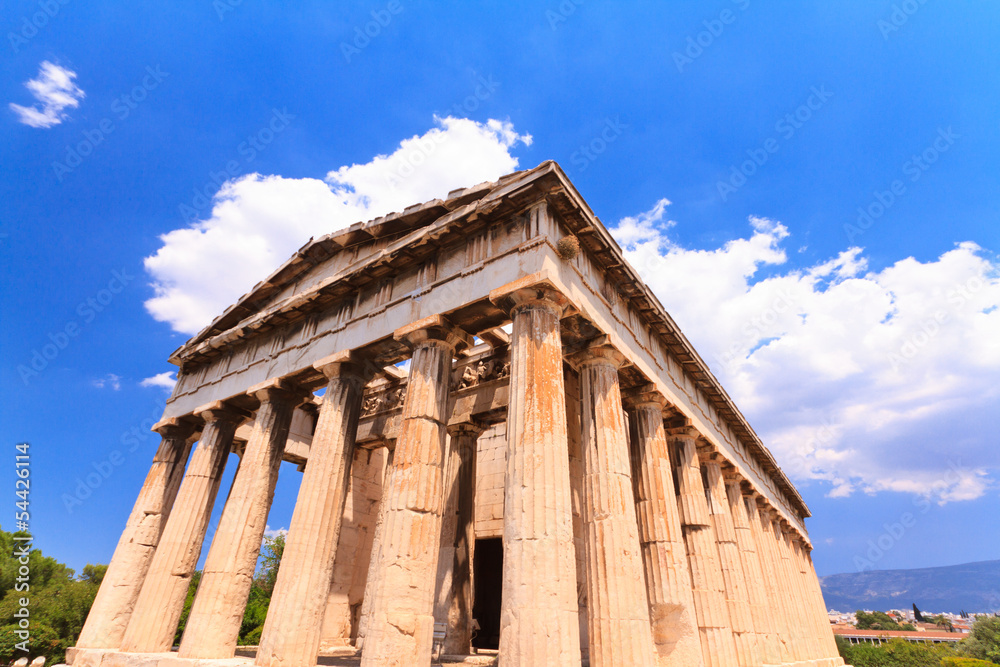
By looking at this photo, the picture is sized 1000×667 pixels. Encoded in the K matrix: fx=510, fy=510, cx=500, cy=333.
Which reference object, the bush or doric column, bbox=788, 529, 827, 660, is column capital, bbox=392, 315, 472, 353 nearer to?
doric column, bbox=788, 529, 827, 660

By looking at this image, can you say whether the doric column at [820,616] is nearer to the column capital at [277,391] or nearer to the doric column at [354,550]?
the doric column at [354,550]

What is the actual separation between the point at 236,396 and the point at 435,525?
29.9 ft

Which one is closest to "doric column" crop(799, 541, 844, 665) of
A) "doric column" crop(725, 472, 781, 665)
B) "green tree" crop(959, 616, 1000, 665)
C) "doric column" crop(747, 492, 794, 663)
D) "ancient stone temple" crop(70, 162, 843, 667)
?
"doric column" crop(747, 492, 794, 663)

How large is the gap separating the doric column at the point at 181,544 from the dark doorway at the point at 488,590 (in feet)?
30.8

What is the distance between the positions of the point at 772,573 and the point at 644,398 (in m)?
13.2

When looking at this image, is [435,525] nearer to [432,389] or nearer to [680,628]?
[432,389]

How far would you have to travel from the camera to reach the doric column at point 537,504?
7.43m

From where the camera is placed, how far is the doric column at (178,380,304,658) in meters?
11.8

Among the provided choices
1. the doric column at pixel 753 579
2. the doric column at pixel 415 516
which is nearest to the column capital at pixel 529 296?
the doric column at pixel 415 516

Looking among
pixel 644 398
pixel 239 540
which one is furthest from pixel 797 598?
pixel 239 540

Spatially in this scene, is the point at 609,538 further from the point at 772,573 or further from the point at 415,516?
the point at 772,573

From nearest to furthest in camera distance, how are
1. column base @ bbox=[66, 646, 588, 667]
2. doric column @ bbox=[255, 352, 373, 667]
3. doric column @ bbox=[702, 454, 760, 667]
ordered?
doric column @ bbox=[255, 352, 373, 667] → column base @ bbox=[66, 646, 588, 667] → doric column @ bbox=[702, 454, 760, 667]

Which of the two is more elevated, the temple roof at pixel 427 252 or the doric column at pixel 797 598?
the temple roof at pixel 427 252

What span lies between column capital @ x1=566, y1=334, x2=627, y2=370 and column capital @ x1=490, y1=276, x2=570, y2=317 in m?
1.56
